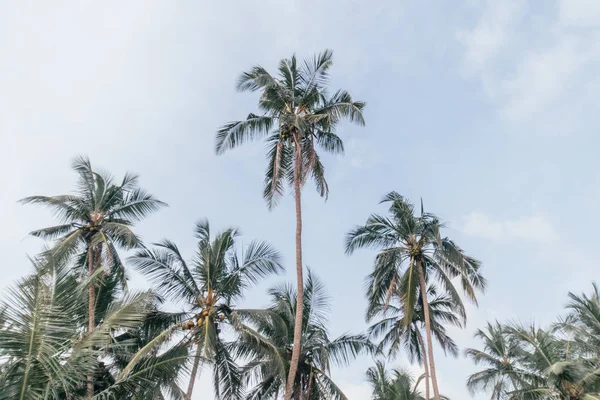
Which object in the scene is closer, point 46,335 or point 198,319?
point 46,335

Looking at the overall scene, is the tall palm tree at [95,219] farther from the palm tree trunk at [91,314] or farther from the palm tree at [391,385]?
the palm tree at [391,385]

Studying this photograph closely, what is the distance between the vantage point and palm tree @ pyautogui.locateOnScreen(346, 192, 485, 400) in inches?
882

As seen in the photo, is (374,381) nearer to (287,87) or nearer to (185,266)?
(185,266)

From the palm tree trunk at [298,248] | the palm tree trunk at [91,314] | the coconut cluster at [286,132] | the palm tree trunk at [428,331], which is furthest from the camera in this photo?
the palm tree trunk at [428,331]

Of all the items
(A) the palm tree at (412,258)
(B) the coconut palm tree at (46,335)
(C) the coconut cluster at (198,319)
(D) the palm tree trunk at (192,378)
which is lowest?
(B) the coconut palm tree at (46,335)

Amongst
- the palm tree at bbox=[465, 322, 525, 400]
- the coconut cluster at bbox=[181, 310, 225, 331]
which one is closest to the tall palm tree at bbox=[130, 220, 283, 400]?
the coconut cluster at bbox=[181, 310, 225, 331]

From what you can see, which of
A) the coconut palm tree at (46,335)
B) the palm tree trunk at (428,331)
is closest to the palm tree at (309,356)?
the palm tree trunk at (428,331)

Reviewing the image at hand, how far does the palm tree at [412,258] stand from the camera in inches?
882

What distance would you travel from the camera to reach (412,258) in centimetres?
2270

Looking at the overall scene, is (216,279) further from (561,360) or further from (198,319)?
(561,360)

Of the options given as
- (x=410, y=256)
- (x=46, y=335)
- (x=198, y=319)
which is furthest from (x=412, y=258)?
(x=46, y=335)

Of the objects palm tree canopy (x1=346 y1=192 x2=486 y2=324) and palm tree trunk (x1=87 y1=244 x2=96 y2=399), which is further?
palm tree canopy (x1=346 y1=192 x2=486 y2=324)

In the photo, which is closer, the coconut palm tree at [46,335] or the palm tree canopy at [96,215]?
the coconut palm tree at [46,335]

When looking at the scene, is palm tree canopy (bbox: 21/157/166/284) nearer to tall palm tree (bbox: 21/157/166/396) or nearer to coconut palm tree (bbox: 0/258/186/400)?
tall palm tree (bbox: 21/157/166/396)
